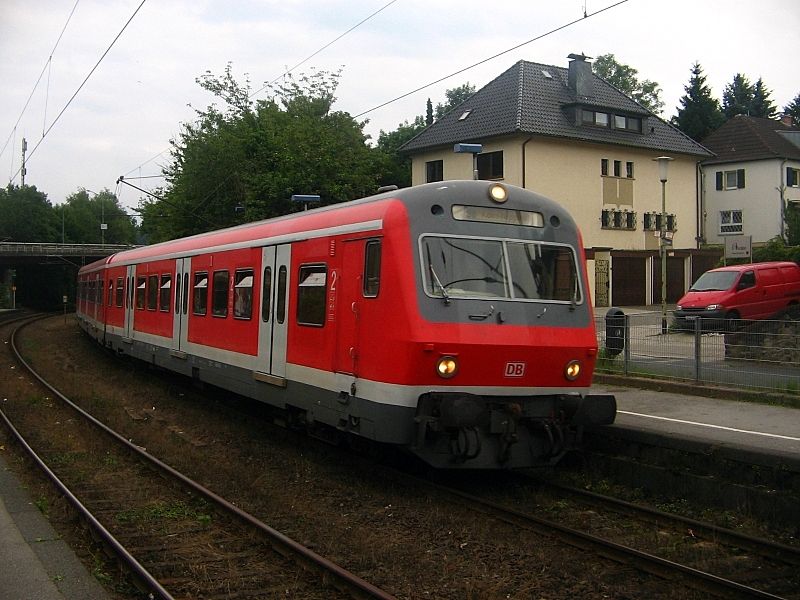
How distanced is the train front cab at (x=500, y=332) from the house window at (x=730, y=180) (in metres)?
41.4

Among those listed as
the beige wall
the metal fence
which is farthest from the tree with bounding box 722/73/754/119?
the metal fence

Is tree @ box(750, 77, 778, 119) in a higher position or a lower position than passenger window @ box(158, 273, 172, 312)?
higher

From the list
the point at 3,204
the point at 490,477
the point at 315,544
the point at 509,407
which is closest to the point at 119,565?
the point at 315,544

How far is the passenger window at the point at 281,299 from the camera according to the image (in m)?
10.7

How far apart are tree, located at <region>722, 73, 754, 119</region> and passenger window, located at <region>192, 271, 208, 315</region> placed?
70.5 metres

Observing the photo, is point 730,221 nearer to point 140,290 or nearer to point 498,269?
point 140,290

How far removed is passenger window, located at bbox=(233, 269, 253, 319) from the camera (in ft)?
38.9

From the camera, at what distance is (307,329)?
9875 mm

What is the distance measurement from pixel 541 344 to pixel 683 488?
80.9 inches

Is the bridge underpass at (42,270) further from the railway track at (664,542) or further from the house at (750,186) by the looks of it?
the railway track at (664,542)

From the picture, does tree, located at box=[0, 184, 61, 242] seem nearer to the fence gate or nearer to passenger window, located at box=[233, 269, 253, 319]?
the fence gate

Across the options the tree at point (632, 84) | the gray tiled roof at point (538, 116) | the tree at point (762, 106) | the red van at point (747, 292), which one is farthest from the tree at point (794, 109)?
the red van at point (747, 292)

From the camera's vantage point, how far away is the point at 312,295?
9844mm

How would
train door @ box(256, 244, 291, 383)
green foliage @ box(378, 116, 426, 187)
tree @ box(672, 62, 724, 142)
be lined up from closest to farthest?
train door @ box(256, 244, 291, 383) < green foliage @ box(378, 116, 426, 187) < tree @ box(672, 62, 724, 142)
